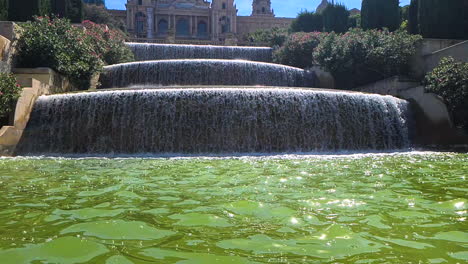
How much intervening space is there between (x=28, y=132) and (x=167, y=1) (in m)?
61.3

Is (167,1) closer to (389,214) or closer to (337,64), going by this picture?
(337,64)

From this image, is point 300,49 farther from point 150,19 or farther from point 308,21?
point 150,19

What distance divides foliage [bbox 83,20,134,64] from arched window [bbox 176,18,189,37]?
4598cm

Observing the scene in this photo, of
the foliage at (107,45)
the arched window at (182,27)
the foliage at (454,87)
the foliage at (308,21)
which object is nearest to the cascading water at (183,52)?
the foliage at (107,45)

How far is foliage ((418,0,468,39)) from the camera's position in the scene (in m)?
19.0

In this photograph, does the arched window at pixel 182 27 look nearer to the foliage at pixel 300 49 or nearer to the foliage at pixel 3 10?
the foliage at pixel 300 49

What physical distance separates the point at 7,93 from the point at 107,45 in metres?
9.20

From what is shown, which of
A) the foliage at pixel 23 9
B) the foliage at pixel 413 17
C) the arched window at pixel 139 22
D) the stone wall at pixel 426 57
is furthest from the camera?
the arched window at pixel 139 22

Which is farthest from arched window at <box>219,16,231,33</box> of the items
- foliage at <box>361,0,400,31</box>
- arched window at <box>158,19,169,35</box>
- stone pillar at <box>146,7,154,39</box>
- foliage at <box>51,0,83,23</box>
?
foliage at <box>361,0,400,31</box>

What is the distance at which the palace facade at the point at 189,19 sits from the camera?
208 ft

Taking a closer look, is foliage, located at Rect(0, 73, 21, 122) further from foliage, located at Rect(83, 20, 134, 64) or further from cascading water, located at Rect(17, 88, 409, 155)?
foliage, located at Rect(83, 20, 134, 64)

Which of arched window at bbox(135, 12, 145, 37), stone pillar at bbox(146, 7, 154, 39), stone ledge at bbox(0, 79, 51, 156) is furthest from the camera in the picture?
arched window at bbox(135, 12, 145, 37)

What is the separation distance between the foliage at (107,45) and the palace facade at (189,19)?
4266 centimetres

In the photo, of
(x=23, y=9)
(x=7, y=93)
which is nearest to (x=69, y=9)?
(x=23, y=9)
